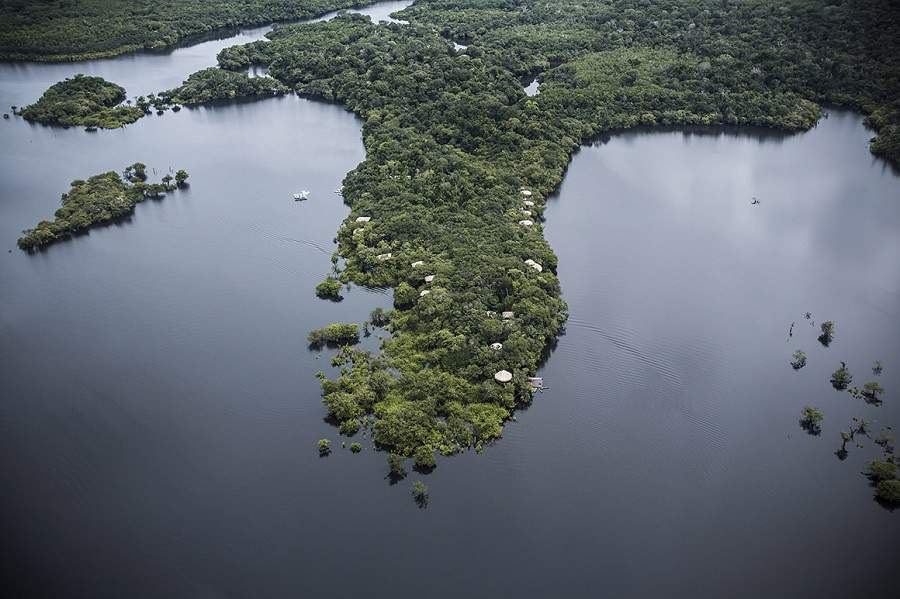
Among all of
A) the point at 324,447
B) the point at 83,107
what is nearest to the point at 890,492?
the point at 324,447

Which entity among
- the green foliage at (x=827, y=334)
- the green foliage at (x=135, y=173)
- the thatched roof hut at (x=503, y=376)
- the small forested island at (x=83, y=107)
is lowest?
the thatched roof hut at (x=503, y=376)

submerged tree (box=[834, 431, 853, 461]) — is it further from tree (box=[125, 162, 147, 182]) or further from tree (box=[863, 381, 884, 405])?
tree (box=[125, 162, 147, 182])

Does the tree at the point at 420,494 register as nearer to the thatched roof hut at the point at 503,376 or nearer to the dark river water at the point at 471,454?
the dark river water at the point at 471,454

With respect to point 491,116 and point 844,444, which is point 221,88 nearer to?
point 491,116

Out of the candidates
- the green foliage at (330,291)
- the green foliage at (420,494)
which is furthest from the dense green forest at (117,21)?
the green foliage at (420,494)

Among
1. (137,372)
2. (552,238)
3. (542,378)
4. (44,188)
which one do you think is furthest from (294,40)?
(542,378)

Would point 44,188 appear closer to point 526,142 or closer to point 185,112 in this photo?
point 185,112

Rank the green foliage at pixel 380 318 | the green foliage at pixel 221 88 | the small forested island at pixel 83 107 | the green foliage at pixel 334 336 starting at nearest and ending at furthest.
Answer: the green foliage at pixel 334 336
the green foliage at pixel 380 318
the small forested island at pixel 83 107
the green foliage at pixel 221 88

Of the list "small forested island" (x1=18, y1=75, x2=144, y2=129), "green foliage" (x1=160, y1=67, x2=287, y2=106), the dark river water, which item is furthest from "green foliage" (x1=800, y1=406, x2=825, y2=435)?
"small forested island" (x1=18, y1=75, x2=144, y2=129)
